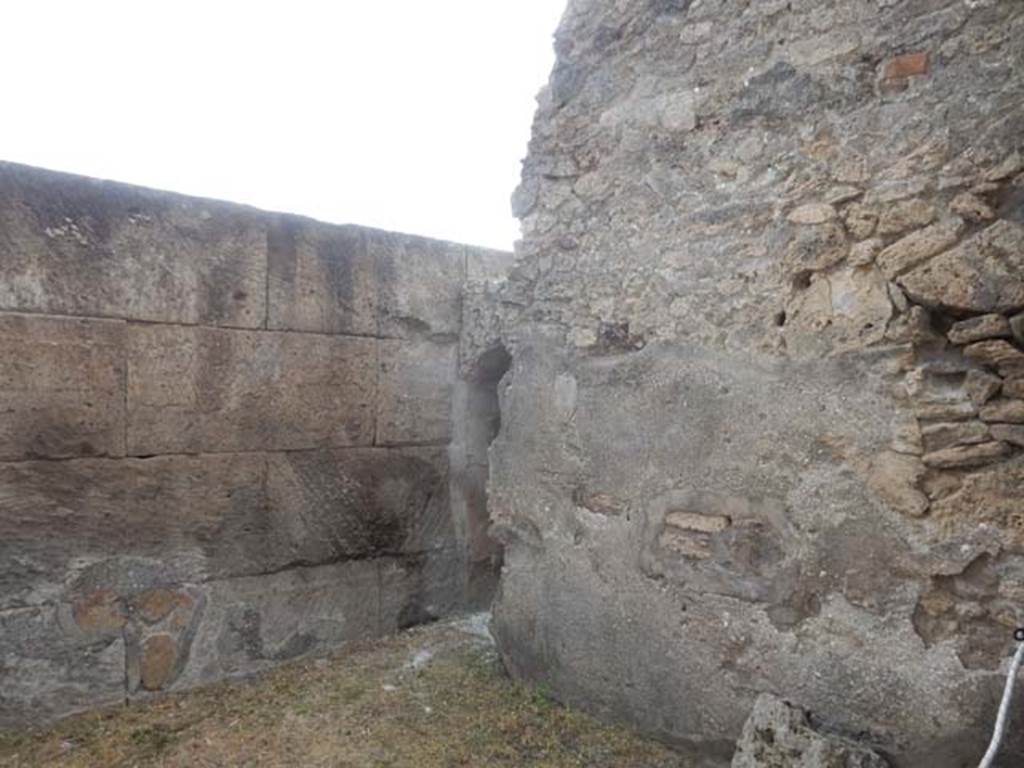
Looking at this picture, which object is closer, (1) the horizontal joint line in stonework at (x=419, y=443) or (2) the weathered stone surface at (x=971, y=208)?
(2) the weathered stone surface at (x=971, y=208)

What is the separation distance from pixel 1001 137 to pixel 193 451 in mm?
2746

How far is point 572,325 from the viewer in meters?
2.88

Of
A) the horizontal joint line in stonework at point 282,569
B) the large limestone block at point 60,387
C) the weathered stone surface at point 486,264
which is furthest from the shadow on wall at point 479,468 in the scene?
the large limestone block at point 60,387

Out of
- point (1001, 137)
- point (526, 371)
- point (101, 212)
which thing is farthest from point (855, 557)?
point (101, 212)

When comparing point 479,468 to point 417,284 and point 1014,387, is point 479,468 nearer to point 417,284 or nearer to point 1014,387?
point 417,284

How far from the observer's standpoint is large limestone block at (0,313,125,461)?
8.27 feet

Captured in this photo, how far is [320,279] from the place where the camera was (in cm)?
326

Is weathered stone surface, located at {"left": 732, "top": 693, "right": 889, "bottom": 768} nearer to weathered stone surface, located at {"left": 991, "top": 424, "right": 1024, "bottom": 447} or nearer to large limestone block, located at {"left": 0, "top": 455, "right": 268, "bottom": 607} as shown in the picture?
weathered stone surface, located at {"left": 991, "top": 424, "right": 1024, "bottom": 447}

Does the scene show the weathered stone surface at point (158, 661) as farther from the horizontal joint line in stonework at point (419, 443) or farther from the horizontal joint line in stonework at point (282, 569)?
the horizontal joint line in stonework at point (419, 443)

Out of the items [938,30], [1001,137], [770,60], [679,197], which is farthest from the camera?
[679,197]

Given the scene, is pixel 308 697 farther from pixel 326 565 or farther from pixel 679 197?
pixel 679 197

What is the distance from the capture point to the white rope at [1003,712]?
175cm

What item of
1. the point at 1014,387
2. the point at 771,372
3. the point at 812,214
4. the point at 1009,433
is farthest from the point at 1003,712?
the point at 812,214

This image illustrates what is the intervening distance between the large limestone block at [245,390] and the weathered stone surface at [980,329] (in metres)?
2.31
